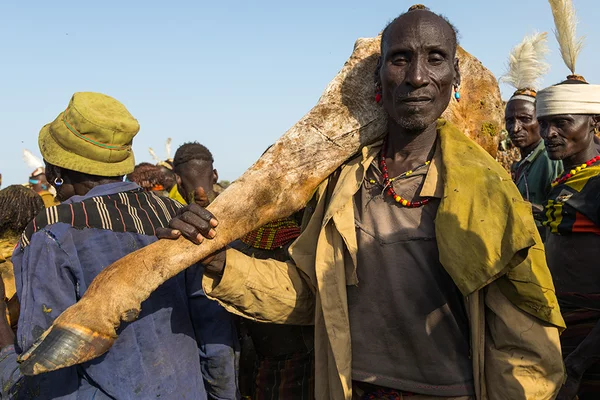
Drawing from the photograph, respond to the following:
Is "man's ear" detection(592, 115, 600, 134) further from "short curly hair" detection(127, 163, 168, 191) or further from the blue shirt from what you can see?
"short curly hair" detection(127, 163, 168, 191)

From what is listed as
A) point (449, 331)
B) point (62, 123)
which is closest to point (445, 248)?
point (449, 331)

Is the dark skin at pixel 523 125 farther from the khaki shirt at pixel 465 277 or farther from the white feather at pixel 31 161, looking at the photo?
the white feather at pixel 31 161

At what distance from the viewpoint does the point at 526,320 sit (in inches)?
70.5

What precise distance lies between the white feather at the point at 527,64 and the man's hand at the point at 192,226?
12.8 feet

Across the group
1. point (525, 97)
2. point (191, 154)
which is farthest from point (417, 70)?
point (191, 154)

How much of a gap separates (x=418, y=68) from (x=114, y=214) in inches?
51.0

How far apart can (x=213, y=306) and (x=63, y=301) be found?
634mm

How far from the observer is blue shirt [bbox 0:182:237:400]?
194 cm

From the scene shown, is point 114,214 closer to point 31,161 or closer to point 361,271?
point 361,271

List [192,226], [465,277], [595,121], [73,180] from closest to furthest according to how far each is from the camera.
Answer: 1. [465,277]
2. [192,226]
3. [73,180]
4. [595,121]

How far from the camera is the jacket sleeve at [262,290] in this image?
2.06m

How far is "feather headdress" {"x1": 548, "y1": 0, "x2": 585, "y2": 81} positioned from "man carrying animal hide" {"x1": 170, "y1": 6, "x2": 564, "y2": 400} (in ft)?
6.59

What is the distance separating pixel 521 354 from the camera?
5.93 feet

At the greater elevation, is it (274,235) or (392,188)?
(392,188)
